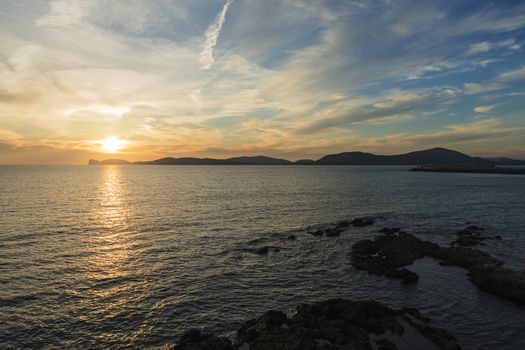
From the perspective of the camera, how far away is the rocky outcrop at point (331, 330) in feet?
55.1

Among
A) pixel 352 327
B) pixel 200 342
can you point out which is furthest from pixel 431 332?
pixel 200 342

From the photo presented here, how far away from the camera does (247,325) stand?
1938 centimetres

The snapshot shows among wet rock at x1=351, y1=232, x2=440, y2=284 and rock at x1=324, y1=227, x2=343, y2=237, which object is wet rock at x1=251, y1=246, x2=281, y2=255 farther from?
rock at x1=324, y1=227, x2=343, y2=237

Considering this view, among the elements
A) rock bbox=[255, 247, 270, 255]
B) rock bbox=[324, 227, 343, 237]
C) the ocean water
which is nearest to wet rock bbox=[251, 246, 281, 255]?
rock bbox=[255, 247, 270, 255]

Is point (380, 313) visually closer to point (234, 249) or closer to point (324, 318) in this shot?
point (324, 318)

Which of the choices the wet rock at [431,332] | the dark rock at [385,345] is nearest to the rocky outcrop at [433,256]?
the wet rock at [431,332]

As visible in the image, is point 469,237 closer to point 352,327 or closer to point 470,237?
point 470,237

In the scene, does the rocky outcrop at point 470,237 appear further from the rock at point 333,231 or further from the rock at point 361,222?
the rock at point 333,231

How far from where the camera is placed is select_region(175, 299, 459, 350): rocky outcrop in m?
16.8

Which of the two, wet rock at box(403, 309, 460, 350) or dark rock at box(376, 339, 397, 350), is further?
wet rock at box(403, 309, 460, 350)

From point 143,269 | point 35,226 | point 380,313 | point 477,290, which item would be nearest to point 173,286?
point 143,269

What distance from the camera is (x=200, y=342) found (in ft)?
56.5

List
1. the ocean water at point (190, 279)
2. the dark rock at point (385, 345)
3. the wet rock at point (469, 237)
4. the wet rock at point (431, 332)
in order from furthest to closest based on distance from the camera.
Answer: the wet rock at point (469, 237)
the ocean water at point (190, 279)
the wet rock at point (431, 332)
the dark rock at point (385, 345)

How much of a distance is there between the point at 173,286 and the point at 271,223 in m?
27.8
